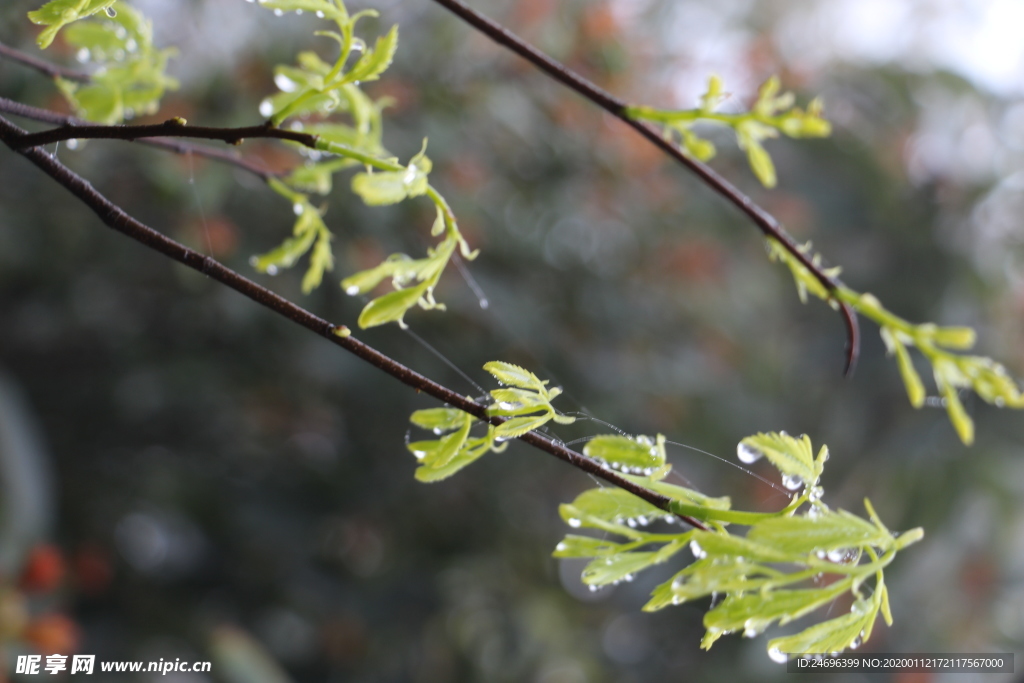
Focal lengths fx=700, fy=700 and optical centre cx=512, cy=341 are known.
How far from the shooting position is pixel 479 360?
0.86 meters

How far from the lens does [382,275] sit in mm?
203

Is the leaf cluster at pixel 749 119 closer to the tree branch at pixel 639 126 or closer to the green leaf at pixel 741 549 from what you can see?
the tree branch at pixel 639 126

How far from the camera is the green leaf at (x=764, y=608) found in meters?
0.16

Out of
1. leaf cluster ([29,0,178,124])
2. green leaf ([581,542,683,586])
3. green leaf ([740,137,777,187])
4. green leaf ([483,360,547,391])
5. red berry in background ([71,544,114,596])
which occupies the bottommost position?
red berry in background ([71,544,114,596])

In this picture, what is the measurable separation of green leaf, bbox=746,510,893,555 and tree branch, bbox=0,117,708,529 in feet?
0.11

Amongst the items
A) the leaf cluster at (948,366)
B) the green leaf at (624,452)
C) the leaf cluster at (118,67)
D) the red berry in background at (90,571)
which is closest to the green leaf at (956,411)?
the leaf cluster at (948,366)

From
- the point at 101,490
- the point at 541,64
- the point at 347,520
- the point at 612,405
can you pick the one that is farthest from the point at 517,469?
the point at 541,64

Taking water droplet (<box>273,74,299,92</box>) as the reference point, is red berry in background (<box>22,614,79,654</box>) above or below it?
below

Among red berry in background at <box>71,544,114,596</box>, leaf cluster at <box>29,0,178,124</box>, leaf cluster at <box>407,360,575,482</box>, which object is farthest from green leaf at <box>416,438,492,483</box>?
red berry in background at <box>71,544,114,596</box>

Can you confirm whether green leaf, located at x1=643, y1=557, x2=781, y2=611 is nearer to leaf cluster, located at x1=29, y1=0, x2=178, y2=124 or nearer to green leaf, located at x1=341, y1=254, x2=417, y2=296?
green leaf, located at x1=341, y1=254, x2=417, y2=296

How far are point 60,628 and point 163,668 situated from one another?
0.33ft

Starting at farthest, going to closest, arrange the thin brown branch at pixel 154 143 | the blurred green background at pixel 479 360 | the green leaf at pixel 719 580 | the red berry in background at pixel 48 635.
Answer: the blurred green background at pixel 479 360, the red berry in background at pixel 48 635, the thin brown branch at pixel 154 143, the green leaf at pixel 719 580

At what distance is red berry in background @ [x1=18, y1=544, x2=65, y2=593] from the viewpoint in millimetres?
683

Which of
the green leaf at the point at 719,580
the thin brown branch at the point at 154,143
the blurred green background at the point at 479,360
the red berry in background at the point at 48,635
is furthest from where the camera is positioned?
the blurred green background at the point at 479,360
